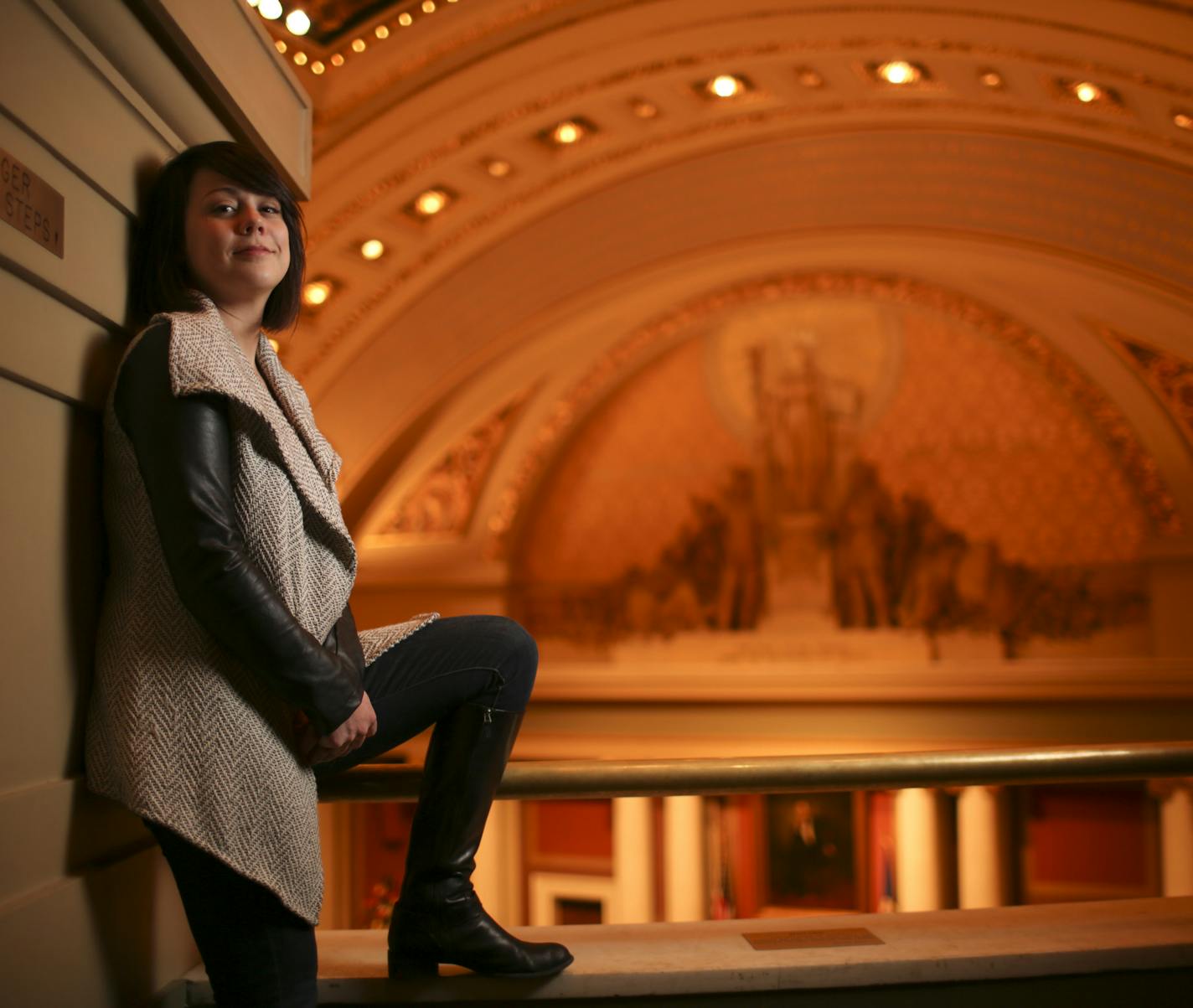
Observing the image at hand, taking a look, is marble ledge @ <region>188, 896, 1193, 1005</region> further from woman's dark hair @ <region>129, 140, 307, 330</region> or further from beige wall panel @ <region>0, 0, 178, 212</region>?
beige wall panel @ <region>0, 0, 178, 212</region>

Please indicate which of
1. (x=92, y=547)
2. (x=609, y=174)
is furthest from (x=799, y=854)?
(x=92, y=547)

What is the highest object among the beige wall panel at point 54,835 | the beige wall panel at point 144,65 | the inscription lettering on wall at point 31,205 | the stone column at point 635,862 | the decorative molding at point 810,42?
the decorative molding at point 810,42

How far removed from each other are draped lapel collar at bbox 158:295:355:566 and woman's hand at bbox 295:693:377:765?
0.27 m

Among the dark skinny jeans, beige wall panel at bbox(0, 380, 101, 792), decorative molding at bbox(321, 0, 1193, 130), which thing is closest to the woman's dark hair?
beige wall panel at bbox(0, 380, 101, 792)

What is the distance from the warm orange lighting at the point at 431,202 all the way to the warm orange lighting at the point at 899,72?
10.1 ft

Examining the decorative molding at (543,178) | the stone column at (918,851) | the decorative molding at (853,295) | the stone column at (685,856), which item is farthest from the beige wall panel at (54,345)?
the stone column at (685,856)

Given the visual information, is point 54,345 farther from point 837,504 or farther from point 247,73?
point 837,504

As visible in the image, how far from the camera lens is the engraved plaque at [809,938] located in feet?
7.20

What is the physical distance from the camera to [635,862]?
10.4 m

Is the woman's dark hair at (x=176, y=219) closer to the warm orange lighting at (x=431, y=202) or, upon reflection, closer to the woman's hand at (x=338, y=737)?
the woman's hand at (x=338, y=737)

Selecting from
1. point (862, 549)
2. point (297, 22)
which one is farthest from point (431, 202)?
point (862, 549)

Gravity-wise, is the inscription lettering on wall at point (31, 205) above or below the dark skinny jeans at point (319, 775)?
above

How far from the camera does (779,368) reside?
420 inches

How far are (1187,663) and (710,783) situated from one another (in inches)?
325
